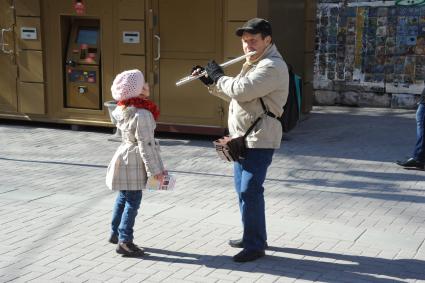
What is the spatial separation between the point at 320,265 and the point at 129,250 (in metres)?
1.47

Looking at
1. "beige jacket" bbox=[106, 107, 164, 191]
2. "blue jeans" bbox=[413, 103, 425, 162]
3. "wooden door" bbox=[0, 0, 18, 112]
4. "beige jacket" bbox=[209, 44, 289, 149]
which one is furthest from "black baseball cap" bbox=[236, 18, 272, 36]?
"wooden door" bbox=[0, 0, 18, 112]

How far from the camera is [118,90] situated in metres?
4.77

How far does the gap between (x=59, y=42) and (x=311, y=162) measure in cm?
467

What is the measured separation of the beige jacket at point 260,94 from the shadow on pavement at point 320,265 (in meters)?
0.91

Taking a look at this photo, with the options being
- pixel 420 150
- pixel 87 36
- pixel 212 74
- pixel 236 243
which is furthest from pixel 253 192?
pixel 87 36

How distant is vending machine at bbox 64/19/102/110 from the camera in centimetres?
Answer: 1016

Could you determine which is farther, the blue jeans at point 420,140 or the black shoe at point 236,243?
the blue jeans at point 420,140

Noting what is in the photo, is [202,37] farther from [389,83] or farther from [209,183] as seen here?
[389,83]

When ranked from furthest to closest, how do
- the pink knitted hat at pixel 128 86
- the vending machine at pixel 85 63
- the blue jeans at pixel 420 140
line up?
the vending machine at pixel 85 63, the blue jeans at pixel 420 140, the pink knitted hat at pixel 128 86

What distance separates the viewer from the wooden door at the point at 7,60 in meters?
10.4

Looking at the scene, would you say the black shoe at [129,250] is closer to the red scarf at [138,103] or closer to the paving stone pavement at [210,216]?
the paving stone pavement at [210,216]

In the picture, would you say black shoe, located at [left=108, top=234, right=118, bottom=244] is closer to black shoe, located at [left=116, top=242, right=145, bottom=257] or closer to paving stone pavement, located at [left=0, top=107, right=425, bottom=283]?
paving stone pavement, located at [left=0, top=107, right=425, bottom=283]

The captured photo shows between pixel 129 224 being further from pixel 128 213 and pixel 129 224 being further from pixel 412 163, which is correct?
pixel 412 163

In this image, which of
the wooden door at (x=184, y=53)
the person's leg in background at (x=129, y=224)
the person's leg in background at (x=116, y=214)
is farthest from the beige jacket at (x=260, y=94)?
the wooden door at (x=184, y=53)
